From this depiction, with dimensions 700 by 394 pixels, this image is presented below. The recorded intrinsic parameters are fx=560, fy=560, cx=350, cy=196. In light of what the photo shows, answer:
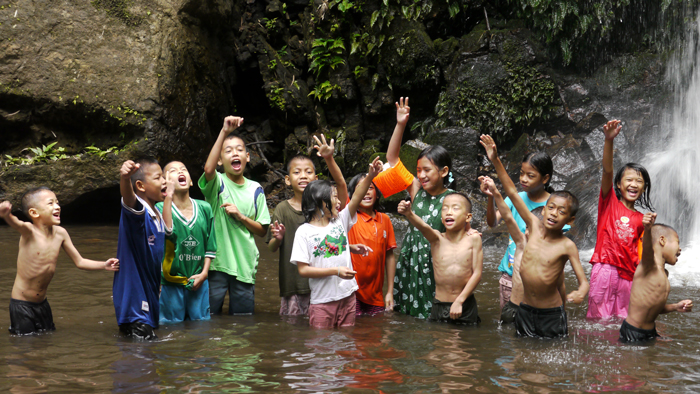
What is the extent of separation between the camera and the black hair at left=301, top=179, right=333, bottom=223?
4258 mm

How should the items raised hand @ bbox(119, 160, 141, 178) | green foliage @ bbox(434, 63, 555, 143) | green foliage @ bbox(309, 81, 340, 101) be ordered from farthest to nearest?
green foliage @ bbox(309, 81, 340, 101) → green foliage @ bbox(434, 63, 555, 143) → raised hand @ bbox(119, 160, 141, 178)

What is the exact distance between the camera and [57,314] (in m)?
4.84

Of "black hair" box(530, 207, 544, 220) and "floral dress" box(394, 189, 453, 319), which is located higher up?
"black hair" box(530, 207, 544, 220)

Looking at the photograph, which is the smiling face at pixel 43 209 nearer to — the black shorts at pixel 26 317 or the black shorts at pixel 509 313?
the black shorts at pixel 26 317

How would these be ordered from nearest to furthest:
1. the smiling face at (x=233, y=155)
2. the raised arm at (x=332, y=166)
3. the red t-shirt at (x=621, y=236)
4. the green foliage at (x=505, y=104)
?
the raised arm at (x=332, y=166) → the red t-shirt at (x=621, y=236) → the smiling face at (x=233, y=155) → the green foliage at (x=505, y=104)

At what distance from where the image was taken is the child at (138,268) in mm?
3799

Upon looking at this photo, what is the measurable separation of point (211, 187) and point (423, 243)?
183 cm

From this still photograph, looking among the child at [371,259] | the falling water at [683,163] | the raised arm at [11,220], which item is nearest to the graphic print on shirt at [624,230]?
the child at [371,259]

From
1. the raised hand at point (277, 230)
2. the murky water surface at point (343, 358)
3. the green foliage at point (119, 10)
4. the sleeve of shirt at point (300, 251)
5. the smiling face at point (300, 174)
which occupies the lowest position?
the murky water surface at point (343, 358)

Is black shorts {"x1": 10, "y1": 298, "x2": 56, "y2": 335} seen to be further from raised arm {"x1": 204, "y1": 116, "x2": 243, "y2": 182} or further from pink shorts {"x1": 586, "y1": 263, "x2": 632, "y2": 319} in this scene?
pink shorts {"x1": 586, "y1": 263, "x2": 632, "y2": 319}

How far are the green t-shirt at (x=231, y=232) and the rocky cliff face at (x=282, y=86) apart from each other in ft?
17.5

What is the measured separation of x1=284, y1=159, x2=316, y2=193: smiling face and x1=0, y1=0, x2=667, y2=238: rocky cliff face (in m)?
5.52

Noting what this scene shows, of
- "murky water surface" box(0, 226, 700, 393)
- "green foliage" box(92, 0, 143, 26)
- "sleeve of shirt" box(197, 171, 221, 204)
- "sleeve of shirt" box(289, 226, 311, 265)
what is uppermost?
"green foliage" box(92, 0, 143, 26)

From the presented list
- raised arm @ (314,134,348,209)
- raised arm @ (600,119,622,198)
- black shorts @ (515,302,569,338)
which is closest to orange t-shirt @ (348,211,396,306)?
raised arm @ (314,134,348,209)
